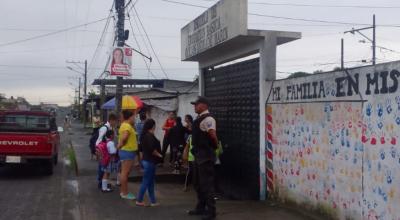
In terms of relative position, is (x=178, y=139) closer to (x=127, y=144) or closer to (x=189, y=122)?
(x=189, y=122)

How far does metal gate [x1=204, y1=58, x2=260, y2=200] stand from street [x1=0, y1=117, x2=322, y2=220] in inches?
29.9

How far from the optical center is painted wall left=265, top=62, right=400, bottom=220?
6.45 metres

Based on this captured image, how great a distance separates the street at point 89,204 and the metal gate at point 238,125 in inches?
29.9

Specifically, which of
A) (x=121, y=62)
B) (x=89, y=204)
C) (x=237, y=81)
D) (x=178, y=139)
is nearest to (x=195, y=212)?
(x=89, y=204)

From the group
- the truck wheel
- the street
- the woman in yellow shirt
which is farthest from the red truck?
the woman in yellow shirt

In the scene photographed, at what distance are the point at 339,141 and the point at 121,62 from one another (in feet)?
24.4

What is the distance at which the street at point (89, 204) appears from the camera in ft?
28.5

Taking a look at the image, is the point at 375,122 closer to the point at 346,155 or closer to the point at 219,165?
the point at 346,155

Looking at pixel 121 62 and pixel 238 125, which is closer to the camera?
pixel 238 125

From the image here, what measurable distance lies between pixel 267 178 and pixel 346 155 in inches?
105

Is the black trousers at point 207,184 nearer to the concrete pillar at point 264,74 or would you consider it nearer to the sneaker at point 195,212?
the sneaker at point 195,212

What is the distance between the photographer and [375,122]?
6691 millimetres

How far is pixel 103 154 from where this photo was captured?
11.3m

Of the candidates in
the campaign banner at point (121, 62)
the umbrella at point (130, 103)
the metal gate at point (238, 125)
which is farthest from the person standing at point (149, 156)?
the umbrella at point (130, 103)
